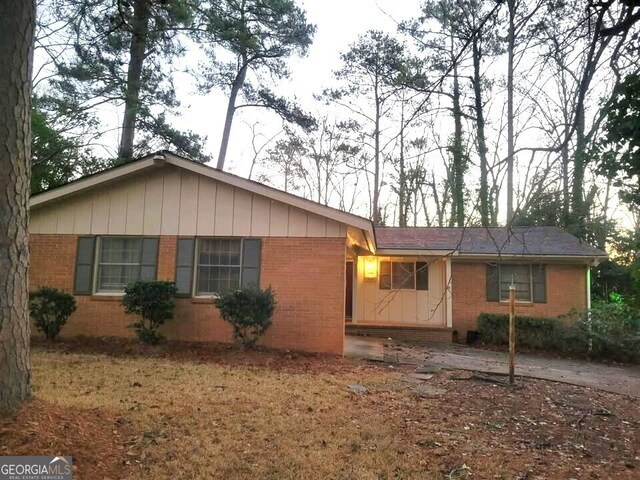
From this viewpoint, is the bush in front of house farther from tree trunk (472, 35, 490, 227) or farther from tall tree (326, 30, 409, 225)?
tree trunk (472, 35, 490, 227)

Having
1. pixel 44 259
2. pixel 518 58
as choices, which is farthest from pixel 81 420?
pixel 44 259

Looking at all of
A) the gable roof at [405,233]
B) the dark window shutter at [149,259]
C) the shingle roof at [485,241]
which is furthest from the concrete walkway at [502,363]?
the dark window shutter at [149,259]

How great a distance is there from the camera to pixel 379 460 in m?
3.96

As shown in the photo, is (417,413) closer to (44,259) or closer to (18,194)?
(18,194)

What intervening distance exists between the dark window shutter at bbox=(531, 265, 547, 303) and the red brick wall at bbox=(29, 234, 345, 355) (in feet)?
24.8

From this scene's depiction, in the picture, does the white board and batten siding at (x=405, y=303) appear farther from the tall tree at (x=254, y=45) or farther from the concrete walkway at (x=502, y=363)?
the tall tree at (x=254, y=45)

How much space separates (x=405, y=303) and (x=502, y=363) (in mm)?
5002

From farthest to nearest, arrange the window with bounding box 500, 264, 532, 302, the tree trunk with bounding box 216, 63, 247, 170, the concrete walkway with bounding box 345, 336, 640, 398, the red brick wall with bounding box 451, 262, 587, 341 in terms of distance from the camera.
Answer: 1. the tree trunk with bounding box 216, 63, 247, 170
2. the window with bounding box 500, 264, 532, 302
3. the red brick wall with bounding box 451, 262, 587, 341
4. the concrete walkway with bounding box 345, 336, 640, 398

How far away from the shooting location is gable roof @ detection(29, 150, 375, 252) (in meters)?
9.28

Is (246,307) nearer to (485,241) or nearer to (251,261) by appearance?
(251,261)

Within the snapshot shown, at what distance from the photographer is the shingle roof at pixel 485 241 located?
13523mm

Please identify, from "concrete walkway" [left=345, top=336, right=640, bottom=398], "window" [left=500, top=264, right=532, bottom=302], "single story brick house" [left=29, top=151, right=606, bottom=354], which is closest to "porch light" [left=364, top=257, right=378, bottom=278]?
"concrete walkway" [left=345, top=336, right=640, bottom=398]

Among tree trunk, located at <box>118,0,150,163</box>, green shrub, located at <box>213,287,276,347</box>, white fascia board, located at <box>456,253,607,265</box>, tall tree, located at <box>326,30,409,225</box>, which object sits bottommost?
green shrub, located at <box>213,287,276,347</box>

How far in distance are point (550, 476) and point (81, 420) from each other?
4108mm
